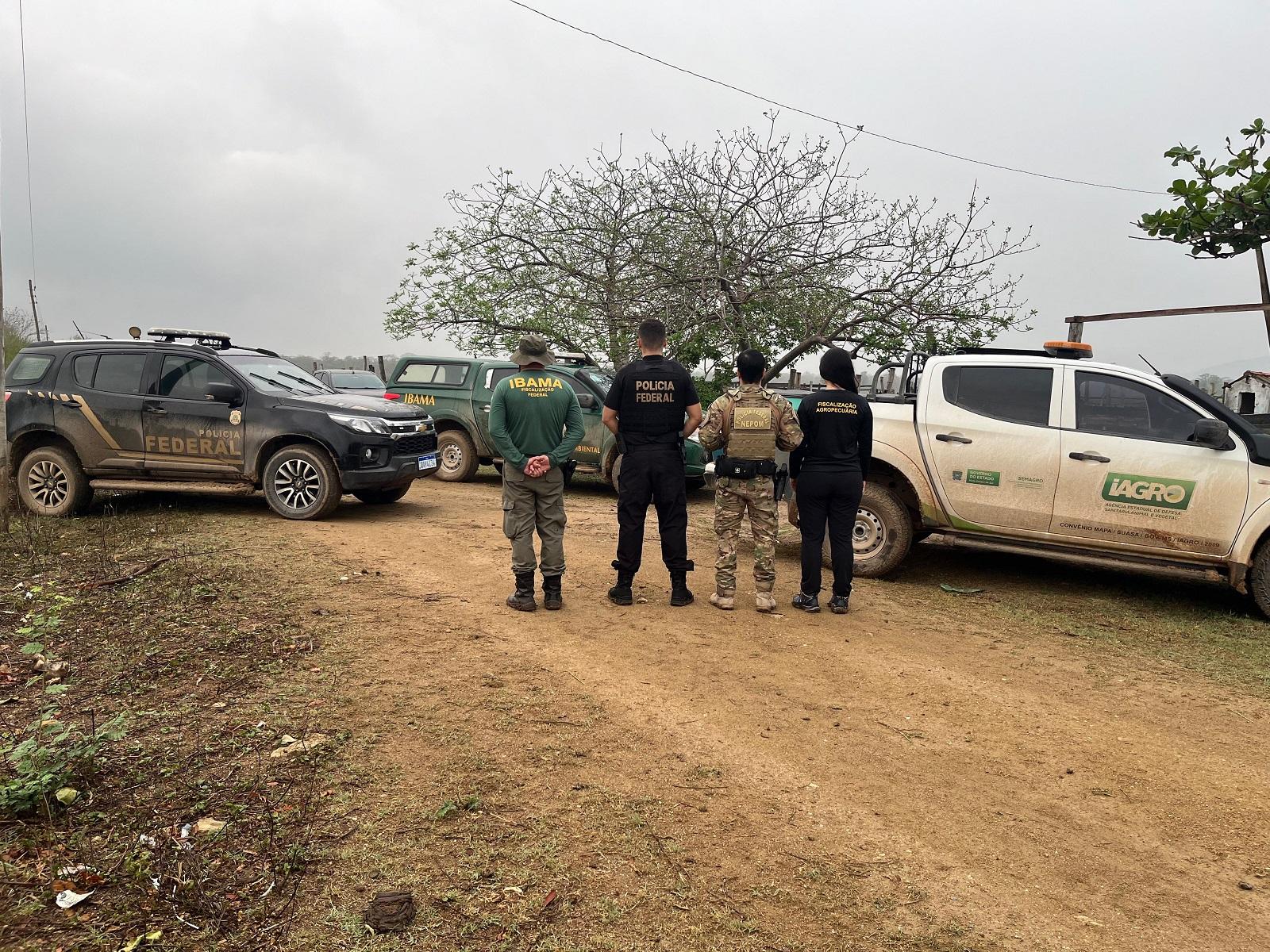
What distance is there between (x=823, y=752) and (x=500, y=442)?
2.96 metres

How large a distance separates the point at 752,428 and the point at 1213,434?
10.7ft

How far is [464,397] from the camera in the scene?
1166 centimetres

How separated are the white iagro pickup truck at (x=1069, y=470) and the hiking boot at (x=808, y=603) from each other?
132cm

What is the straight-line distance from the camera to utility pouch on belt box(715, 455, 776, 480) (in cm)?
582

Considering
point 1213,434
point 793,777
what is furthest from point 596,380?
point 793,777

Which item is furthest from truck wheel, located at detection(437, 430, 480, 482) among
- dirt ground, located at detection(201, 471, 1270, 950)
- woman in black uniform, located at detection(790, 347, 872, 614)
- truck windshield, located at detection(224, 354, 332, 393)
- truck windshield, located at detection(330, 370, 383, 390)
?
truck windshield, located at detection(330, 370, 383, 390)

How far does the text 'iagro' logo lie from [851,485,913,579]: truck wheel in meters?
1.52

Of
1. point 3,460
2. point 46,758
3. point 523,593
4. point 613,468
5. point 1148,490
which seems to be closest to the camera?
point 46,758

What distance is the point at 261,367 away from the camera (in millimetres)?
9188

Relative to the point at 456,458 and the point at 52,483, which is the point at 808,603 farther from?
the point at 52,483

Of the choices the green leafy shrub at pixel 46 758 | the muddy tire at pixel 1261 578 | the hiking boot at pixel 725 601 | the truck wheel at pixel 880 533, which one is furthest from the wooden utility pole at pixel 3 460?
the muddy tire at pixel 1261 578

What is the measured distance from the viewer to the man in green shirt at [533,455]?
5629 mm

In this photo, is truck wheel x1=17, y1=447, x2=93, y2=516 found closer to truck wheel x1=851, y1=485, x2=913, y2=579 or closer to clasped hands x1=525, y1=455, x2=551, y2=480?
clasped hands x1=525, y1=455, x2=551, y2=480

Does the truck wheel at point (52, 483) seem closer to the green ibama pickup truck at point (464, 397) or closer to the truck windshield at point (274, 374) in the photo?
the truck windshield at point (274, 374)
